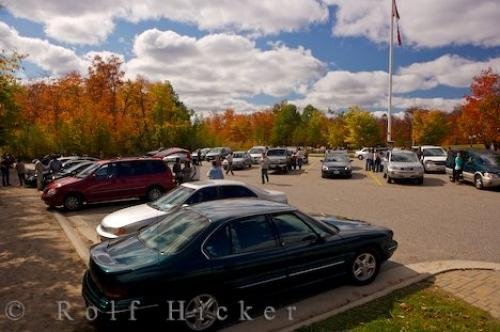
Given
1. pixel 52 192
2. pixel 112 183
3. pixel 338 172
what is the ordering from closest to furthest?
1. pixel 52 192
2. pixel 112 183
3. pixel 338 172

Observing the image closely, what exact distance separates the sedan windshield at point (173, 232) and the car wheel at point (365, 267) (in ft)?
8.51

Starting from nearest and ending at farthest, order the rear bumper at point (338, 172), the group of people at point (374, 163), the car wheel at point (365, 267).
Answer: the car wheel at point (365, 267) < the rear bumper at point (338, 172) < the group of people at point (374, 163)

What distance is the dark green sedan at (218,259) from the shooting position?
15.8 ft

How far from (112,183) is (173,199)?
638 cm

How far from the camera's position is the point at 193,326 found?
5070 mm

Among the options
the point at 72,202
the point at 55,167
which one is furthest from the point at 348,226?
the point at 55,167

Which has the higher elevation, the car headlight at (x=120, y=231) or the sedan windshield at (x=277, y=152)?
the sedan windshield at (x=277, y=152)

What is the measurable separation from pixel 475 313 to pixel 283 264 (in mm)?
2615

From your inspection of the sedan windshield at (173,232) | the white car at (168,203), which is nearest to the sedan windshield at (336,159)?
the white car at (168,203)

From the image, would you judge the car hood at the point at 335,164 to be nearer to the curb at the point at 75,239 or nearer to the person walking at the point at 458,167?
the person walking at the point at 458,167

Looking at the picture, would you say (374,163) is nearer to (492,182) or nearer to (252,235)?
(492,182)

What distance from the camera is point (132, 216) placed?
28.8ft

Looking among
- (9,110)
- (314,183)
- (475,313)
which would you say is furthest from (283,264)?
(9,110)

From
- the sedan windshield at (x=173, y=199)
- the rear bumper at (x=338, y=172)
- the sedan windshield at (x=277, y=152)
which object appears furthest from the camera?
the sedan windshield at (x=277, y=152)
